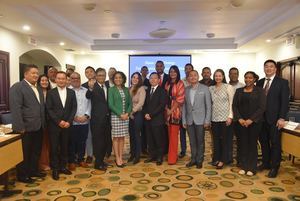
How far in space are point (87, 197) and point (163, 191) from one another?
36.4 inches

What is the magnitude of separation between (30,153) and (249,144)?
3.11m

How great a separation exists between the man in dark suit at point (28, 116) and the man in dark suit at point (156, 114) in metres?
1.63

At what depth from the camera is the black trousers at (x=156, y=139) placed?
175 inches

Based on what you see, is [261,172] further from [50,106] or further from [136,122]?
[50,106]

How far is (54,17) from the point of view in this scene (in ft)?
19.8

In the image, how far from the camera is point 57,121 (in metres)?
3.78

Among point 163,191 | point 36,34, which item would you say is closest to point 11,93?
point 163,191

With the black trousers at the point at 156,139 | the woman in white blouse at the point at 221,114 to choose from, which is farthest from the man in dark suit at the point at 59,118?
the woman in white blouse at the point at 221,114

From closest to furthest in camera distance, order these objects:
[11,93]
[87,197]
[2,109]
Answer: [87,197]
[11,93]
[2,109]

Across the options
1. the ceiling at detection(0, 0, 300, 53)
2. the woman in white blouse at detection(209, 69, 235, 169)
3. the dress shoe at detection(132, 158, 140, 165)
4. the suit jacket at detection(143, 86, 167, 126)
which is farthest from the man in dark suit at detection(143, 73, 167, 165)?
the ceiling at detection(0, 0, 300, 53)

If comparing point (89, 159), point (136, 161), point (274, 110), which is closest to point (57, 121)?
point (89, 159)

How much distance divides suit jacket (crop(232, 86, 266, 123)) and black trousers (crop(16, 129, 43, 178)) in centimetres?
287

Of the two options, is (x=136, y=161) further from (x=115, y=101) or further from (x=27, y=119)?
(x=27, y=119)

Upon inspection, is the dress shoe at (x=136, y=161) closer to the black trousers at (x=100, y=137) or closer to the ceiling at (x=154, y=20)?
the black trousers at (x=100, y=137)
